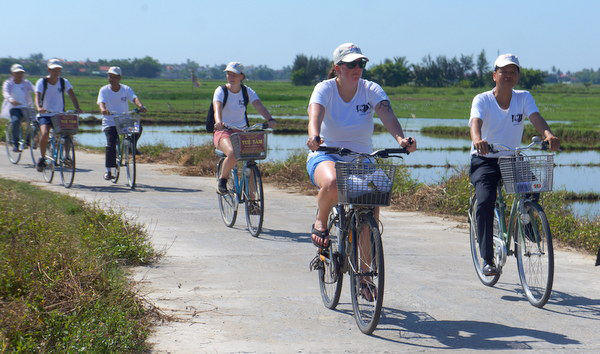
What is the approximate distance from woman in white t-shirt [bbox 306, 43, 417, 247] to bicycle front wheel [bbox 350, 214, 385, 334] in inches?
15.3

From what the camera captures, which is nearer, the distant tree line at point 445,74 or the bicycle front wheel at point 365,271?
the bicycle front wheel at point 365,271

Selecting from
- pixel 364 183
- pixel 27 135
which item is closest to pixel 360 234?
pixel 364 183

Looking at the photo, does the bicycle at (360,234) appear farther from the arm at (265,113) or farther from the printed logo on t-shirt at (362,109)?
the arm at (265,113)

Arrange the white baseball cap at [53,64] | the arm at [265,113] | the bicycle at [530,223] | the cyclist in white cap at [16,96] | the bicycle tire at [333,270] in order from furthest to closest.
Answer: the cyclist in white cap at [16,96]
the white baseball cap at [53,64]
the arm at [265,113]
the bicycle at [530,223]
the bicycle tire at [333,270]

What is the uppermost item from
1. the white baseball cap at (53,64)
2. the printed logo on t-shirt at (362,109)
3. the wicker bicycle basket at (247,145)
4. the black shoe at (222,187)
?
the white baseball cap at (53,64)

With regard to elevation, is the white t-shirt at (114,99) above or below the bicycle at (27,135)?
above

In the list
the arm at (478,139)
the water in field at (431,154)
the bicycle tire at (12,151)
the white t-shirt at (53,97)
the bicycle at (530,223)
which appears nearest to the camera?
the bicycle at (530,223)

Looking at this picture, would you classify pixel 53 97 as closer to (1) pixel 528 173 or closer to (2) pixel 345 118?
(2) pixel 345 118

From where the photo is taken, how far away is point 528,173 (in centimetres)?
630

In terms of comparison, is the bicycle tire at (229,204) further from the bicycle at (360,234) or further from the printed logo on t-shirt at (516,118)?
the printed logo on t-shirt at (516,118)

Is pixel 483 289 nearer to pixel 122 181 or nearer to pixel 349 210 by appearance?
pixel 349 210

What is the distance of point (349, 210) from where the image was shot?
590 centimetres

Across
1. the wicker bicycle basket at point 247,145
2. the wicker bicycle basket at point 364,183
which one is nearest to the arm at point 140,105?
the wicker bicycle basket at point 247,145

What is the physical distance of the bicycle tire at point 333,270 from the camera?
595 centimetres
